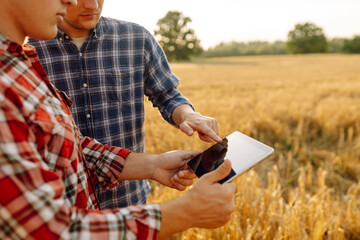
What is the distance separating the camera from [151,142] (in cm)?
387

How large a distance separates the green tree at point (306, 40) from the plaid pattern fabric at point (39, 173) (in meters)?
64.2

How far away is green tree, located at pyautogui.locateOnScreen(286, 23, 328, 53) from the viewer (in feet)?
192

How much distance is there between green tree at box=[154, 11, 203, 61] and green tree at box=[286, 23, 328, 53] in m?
23.2

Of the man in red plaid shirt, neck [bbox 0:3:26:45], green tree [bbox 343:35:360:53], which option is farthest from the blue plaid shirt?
green tree [bbox 343:35:360:53]

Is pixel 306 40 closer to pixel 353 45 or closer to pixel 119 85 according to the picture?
pixel 353 45

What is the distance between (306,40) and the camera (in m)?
59.2

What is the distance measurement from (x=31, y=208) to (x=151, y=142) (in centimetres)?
325

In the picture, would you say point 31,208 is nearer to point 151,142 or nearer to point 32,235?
point 32,235

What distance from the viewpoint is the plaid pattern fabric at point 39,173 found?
0.62m

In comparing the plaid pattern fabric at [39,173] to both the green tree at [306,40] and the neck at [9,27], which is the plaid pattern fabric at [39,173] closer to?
the neck at [9,27]

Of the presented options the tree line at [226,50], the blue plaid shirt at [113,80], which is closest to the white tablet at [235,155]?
the blue plaid shirt at [113,80]

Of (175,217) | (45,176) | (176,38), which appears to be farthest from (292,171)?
(176,38)

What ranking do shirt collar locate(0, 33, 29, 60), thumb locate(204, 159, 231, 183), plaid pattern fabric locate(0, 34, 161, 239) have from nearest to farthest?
plaid pattern fabric locate(0, 34, 161, 239) < shirt collar locate(0, 33, 29, 60) < thumb locate(204, 159, 231, 183)

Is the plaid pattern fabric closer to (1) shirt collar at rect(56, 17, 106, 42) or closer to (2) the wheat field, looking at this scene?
(1) shirt collar at rect(56, 17, 106, 42)
